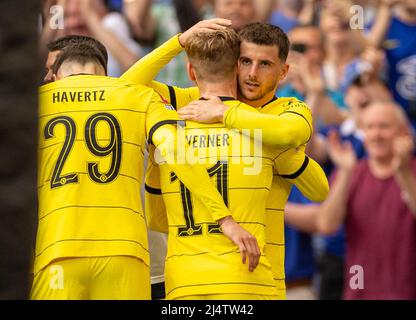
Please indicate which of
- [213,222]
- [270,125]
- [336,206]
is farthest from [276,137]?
[336,206]

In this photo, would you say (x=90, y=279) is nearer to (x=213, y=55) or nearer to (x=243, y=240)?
(x=243, y=240)

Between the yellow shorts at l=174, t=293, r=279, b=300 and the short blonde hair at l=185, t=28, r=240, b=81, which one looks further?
the short blonde hair at l=185, t=28, r=240, b=81

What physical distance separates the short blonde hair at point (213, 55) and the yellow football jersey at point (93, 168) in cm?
26

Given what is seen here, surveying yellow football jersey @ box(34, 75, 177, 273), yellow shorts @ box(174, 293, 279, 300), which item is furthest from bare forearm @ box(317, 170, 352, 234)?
yellow shorts @ box(174, 293, 279, 300)

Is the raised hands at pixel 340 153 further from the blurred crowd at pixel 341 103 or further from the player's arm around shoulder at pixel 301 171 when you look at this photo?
the player's arm around shoulder at pixel 301 171

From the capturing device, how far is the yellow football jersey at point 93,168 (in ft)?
14.1

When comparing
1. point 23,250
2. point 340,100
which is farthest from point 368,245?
point 23,250

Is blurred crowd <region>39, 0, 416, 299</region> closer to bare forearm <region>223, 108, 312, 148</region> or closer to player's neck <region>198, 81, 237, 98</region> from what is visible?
player's neck <region>198, 81, 237, 98</region>

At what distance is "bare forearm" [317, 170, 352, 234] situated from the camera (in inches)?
294

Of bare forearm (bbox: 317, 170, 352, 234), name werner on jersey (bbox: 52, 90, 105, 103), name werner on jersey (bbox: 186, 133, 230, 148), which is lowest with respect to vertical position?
name werner on jersey (bbox: 186, 133, 230, 148)

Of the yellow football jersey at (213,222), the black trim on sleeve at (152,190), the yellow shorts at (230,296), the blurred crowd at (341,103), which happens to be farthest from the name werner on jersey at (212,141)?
the blurred crowd at (341,103)

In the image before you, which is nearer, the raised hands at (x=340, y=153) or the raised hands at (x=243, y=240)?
the raised hands at (x=243, y=240)
